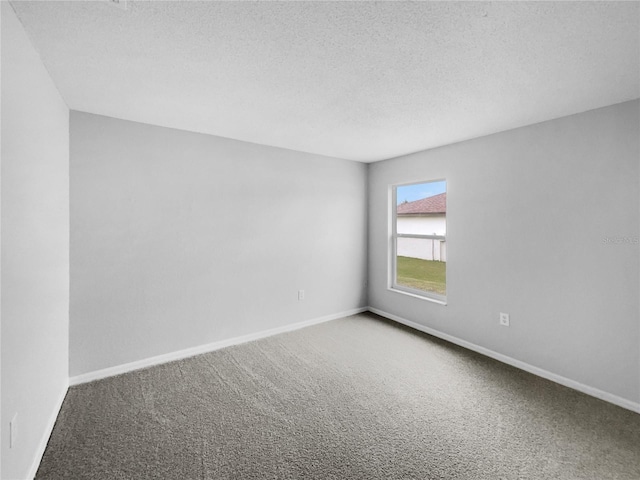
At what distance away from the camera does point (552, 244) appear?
2.60 meters

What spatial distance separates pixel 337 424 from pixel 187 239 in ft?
7.13

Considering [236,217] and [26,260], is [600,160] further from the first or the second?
[26,260]

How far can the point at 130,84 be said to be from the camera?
2.05 m

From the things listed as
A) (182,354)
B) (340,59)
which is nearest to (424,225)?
(340,59)

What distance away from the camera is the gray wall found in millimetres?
2561

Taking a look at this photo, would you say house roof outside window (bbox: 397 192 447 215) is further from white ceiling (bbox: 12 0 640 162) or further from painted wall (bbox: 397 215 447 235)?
white ceiling (bbox: 12 0 640 162)

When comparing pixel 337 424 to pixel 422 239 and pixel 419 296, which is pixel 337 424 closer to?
pixel 419 296

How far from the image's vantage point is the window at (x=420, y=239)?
3742 mm

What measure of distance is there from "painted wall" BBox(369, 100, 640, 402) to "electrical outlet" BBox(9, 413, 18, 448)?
357 cm

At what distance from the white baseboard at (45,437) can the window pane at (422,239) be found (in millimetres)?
3702

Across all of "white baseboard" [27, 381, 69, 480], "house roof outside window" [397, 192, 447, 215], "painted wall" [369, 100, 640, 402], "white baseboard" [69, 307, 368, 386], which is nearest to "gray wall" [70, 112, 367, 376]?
"white baseboard" [69, 307, 368, 386]

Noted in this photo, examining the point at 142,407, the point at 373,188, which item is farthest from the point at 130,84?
the point at 373,188

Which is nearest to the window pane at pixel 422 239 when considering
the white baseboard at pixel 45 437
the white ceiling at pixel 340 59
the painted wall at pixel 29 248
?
the white ceiling at pixel 340 59

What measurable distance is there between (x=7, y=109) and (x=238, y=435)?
6.93 feet
